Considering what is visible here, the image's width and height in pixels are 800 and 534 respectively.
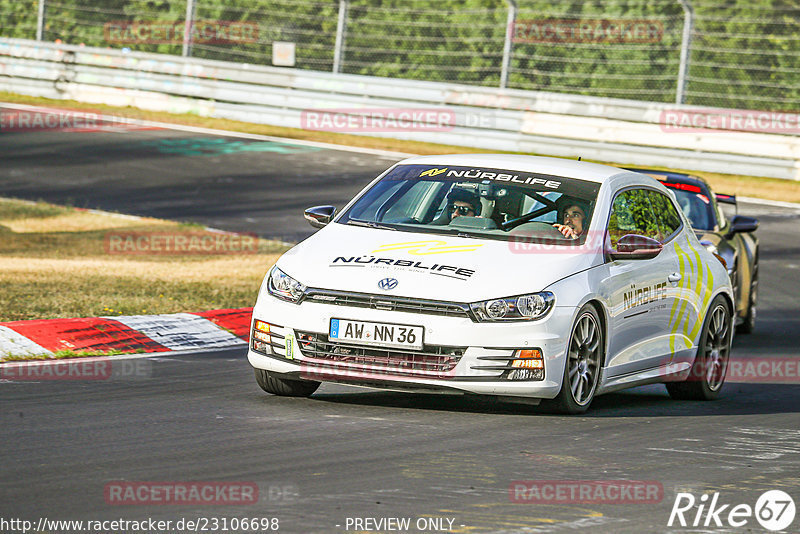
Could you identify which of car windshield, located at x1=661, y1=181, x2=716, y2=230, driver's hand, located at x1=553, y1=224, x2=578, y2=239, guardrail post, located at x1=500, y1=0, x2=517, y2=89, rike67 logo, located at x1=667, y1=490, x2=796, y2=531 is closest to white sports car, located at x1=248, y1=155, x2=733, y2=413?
driver's hand, located at x1=553, y1=224, x2=578, y2=239

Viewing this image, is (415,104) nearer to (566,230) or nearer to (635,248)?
(566,230)

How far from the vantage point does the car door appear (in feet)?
28.5

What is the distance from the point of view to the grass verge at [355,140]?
23.4m

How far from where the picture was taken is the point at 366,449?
6902 millimetres

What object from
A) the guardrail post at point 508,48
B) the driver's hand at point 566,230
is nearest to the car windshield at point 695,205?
the driver's hand at point 566,230

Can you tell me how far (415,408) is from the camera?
27.2 ft

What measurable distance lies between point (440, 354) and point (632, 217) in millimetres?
2261

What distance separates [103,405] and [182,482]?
2.10 metres

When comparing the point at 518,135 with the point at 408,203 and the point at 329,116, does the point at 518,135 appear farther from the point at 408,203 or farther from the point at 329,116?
the point at 408,203

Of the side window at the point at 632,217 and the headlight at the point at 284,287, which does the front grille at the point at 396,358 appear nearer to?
the headlight at the point at 284,287

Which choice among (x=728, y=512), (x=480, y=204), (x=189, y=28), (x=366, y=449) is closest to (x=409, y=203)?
(x=480, y=204)

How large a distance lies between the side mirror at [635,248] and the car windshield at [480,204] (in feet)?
0.76

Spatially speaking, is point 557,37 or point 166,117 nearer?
point 166,117

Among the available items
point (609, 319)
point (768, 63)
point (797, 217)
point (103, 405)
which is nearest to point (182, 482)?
point (103, 405)
